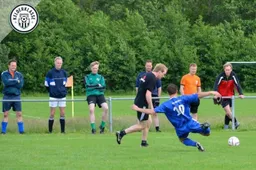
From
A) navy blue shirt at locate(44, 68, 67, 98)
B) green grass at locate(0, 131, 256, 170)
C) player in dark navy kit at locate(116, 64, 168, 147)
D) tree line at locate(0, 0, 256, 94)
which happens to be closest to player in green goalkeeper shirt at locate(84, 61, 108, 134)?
navy blue shirt at locate(44, 68, 67, 98)

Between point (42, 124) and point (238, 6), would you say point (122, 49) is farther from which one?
point (42, 124)

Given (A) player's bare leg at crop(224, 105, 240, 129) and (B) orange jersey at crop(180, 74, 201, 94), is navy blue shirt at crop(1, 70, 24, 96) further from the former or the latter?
(A) player's bare leg at crop(224, 105, 240, 129)

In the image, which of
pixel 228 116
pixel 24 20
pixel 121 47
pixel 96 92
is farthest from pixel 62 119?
pixel 121 47

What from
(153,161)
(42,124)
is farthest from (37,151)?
(42,124)

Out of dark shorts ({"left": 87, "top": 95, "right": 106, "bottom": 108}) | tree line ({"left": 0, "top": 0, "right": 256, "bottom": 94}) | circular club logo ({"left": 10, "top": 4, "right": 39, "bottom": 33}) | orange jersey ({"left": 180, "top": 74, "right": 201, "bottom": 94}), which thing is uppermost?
tree line ({"left": 0, "top": 0, "right": 256, "bottom": 94})

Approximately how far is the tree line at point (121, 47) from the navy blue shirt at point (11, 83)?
86.9 ft

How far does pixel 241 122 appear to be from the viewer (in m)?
22.8

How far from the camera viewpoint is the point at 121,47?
160ft

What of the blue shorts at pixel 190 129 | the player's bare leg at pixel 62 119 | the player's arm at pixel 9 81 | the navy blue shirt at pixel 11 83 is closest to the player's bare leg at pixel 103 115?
the player's bare leg at pixel 62 119

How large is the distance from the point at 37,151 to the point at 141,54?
3488 cm

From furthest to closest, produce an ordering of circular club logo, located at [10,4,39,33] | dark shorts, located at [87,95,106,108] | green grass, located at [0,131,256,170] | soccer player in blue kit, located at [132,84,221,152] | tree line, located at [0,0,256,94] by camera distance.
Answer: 1. tree line, located at [0,0,256,94]
2. dark shorts, located at [87,95,106,108]
3. circular club logo, located at [10,4,39,33]
4. soccer player in blue kit, located at [132,84,221,152]
5. green grass, located at [0,131,256,170]

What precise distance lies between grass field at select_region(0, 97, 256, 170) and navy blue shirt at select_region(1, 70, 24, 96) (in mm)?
1124

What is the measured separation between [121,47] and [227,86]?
27785mm

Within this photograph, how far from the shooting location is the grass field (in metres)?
12.3
